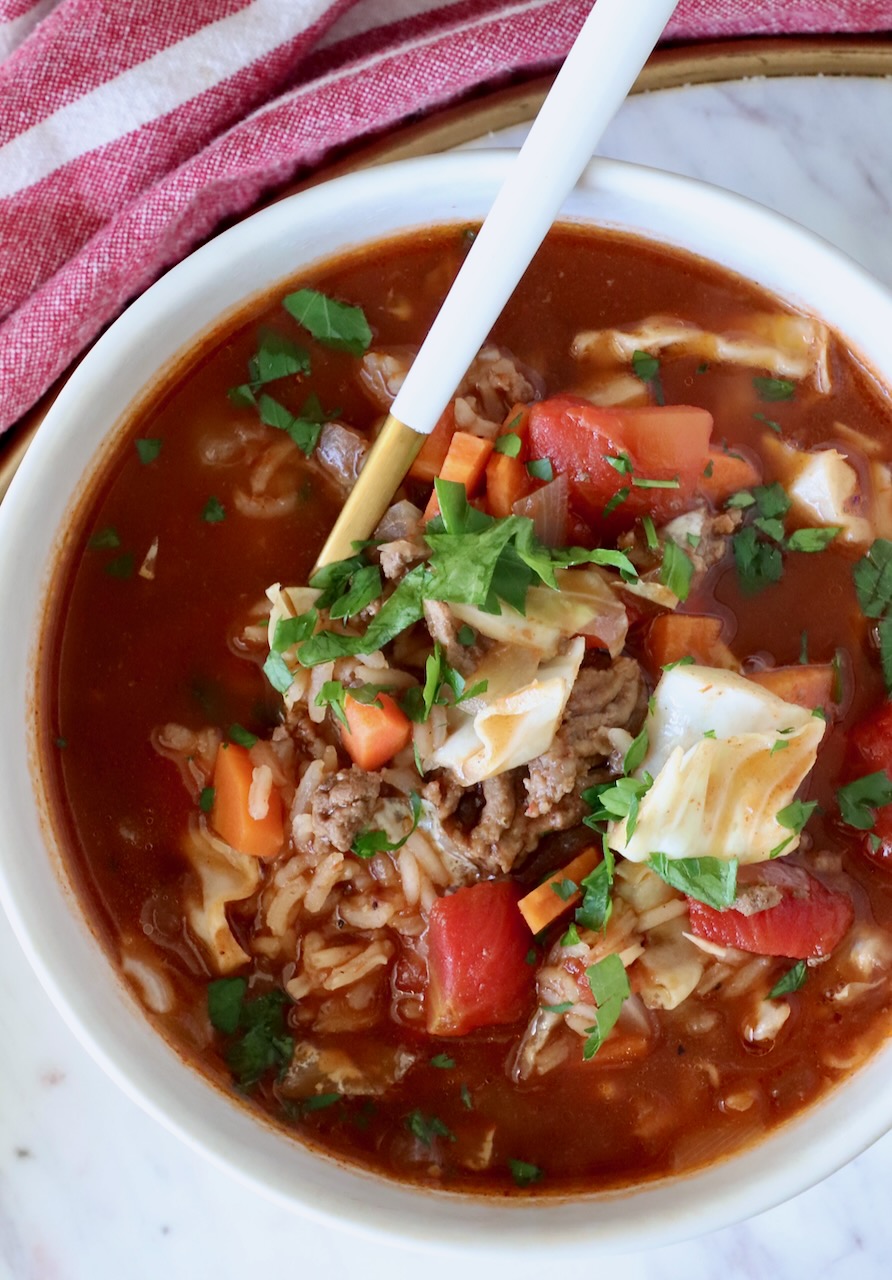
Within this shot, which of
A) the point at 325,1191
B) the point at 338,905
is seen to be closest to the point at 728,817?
the point at 338,905

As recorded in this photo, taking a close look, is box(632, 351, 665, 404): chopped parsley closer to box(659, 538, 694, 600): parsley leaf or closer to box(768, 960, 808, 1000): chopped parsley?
box(659, 538, 694, 600): parsley leaf

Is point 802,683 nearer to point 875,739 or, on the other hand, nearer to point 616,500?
point 875,739

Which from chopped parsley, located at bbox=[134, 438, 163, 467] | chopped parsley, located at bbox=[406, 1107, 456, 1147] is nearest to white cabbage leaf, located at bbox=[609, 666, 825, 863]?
chopped parsley, located at bbox=[406, 1107, 456, 1147]

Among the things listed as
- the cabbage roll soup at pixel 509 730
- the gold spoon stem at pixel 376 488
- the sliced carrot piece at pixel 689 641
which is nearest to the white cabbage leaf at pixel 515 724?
the cabbage roll soup at pixel 509 730

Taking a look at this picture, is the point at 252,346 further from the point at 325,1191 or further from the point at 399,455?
the point at 325,1191

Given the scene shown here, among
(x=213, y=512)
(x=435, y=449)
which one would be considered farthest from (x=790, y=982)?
(x=213, y=512)

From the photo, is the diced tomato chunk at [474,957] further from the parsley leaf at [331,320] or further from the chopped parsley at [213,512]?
the parsley leaf at [331,320]

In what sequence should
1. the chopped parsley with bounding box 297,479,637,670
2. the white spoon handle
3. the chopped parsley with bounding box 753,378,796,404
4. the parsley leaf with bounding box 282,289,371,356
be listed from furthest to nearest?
the chopped parsley with bounding box 753,378,796,404 → the parsley leaf with bounding box 282,289,371,356 → the chopped parsley with bounding box 297,479,637,670 → the white spoon handle
